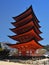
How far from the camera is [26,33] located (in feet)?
167

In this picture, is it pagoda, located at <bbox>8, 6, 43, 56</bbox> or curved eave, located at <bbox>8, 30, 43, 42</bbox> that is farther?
curved eave, located at <bbox>8, 30, 43, 42</bbox>

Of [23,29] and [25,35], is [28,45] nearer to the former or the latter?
[25,35]

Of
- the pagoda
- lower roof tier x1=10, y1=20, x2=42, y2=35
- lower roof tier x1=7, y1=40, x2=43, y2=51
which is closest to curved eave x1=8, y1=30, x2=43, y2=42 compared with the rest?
the pagoda

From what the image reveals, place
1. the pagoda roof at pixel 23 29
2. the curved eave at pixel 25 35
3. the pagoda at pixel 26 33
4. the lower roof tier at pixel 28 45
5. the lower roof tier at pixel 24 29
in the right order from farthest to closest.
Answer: the pagoda roof at pixel 23 29, the lower roof tier at pixel 24 29, the curved eave at pixel 25 35, the pagoda at pixel 26 33, the lower roof tier at pixel 28 45

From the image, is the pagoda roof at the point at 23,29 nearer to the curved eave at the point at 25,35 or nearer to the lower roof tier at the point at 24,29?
the lower roof tier at the point at 24,29

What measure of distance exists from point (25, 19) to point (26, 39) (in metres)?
5.65

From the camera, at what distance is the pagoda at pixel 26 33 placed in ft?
162

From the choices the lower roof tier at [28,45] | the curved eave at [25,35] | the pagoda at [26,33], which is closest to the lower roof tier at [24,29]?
the pagoda at [26,33]

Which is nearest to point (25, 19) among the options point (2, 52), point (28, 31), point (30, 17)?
point (30, 17)

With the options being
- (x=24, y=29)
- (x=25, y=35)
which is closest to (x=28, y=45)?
(x=25, y=35)

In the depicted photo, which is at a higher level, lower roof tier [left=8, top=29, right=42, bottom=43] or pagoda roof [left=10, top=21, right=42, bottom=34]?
pagoda roof [left=10, top=21, right=42, bottom=34]

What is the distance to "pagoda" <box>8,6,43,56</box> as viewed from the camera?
162 ft

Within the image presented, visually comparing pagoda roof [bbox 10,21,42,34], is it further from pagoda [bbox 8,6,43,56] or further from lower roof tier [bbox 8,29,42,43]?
lower roof tier [bbox 8,29,42,43]

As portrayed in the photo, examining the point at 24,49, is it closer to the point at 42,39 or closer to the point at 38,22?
the point at 42,39
